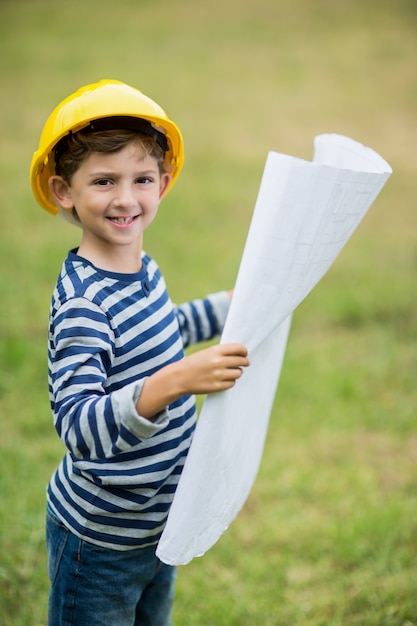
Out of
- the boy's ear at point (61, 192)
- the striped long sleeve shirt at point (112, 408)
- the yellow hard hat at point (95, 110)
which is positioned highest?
the yellow hard hat at point (95, 110)

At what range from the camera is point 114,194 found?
53.7 inches

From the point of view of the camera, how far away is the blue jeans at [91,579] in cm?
144

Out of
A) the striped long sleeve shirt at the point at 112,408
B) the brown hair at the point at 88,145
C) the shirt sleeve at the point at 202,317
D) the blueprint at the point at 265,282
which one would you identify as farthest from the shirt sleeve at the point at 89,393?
the shirt sleeve at the point at 202,317

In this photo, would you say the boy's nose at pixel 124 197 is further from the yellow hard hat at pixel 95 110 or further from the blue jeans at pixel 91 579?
the blue jeans at pixel 91 579

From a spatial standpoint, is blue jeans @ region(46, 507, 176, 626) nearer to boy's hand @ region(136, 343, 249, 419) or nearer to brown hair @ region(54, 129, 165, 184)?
boy's hand @ region(136, 343, 249, 419)

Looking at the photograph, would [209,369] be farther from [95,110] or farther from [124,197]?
[95,110]

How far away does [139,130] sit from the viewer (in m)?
1.39

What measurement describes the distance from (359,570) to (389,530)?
21 centimetres

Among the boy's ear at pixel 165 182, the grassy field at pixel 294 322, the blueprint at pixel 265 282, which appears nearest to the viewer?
the blueprint at pixel 265 282

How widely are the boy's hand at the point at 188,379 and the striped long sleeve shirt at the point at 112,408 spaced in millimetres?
20

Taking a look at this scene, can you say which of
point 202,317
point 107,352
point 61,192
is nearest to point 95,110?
point 61,192

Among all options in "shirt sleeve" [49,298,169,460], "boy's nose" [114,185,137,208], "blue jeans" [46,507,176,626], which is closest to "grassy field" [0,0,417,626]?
"blue jeans" [46,507,176,626]

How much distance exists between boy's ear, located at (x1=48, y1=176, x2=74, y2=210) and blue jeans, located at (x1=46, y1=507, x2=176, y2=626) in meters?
0.58

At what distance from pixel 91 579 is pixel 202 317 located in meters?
0.59
